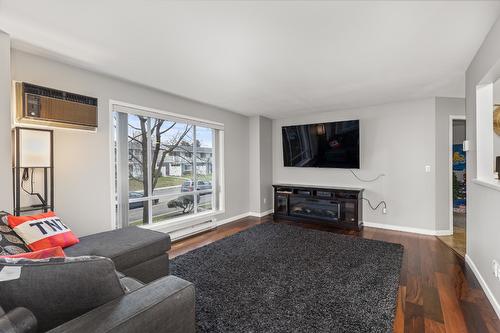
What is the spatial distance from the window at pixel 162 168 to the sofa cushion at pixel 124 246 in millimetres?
1035

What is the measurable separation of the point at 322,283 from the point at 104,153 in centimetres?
285

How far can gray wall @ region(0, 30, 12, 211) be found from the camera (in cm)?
207

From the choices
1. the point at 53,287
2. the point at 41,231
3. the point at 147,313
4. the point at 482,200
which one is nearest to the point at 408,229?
the point at 482,200

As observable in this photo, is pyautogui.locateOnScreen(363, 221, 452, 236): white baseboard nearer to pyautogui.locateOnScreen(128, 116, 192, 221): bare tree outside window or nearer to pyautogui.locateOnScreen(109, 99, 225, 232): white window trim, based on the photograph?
pyautogui.locateOnScreen(109, 99, 225, 232): white window trim

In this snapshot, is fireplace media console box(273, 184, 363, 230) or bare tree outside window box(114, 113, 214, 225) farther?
fireplace media console box(273, 184, 363, 230)

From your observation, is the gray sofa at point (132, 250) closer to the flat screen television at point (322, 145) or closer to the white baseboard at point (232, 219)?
the white baseboard at point (232, 219)

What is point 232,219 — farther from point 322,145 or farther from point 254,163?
point 322,145

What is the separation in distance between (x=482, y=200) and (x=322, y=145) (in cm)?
289

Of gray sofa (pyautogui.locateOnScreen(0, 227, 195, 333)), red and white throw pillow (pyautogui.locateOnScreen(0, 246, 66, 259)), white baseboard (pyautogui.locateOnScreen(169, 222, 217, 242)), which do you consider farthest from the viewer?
white baseboard (pyautogui.locateOnScreen(169, 222, 217, 242))

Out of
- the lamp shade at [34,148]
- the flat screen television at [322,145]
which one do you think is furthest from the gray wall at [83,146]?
the flat screen television at [322,145]

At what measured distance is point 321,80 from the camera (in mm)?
3178

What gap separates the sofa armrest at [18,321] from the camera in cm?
A: 77

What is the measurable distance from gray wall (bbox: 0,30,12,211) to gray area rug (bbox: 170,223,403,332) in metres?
1.65

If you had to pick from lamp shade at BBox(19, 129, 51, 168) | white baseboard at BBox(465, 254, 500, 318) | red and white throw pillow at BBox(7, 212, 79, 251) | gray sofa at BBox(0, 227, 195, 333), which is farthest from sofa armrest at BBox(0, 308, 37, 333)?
white baseboard at BBox(465, 254, 500, 318)
